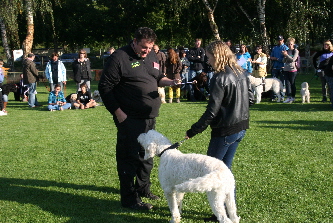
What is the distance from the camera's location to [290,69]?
13.7 metres

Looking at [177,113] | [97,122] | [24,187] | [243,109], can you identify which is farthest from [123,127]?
[177,113]

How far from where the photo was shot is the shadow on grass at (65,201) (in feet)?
15.6

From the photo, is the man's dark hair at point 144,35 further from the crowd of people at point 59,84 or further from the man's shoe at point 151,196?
the crowd of people at point 59,84

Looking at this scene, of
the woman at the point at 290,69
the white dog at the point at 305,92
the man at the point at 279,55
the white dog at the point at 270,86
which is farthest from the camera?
the man at the point at 279,55

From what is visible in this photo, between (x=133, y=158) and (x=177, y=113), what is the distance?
765 centimetres

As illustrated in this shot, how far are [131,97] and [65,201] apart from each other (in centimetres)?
169

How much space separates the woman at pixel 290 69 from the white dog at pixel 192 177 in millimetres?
10247

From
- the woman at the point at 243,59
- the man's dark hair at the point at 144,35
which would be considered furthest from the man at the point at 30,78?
the man's dark hair at the point at 144,35

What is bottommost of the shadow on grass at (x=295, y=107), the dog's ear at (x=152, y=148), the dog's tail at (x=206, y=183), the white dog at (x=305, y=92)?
the dog's tail at (x=206, y=183)

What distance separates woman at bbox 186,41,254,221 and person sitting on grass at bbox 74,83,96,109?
11.1 m

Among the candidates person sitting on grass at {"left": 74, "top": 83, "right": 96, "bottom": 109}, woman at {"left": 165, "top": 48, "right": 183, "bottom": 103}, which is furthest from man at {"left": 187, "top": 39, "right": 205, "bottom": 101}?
person sitting on grass at {"left": 74, "top": 83, "right": 96, "bottom": 109}

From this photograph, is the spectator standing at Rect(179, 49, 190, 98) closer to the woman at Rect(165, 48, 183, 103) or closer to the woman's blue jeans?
the woman at Rect(165, 48, 183, 103)

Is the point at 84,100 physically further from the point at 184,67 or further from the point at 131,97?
the point at 131,97

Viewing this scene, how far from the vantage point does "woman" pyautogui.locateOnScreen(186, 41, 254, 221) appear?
13.2 ft
